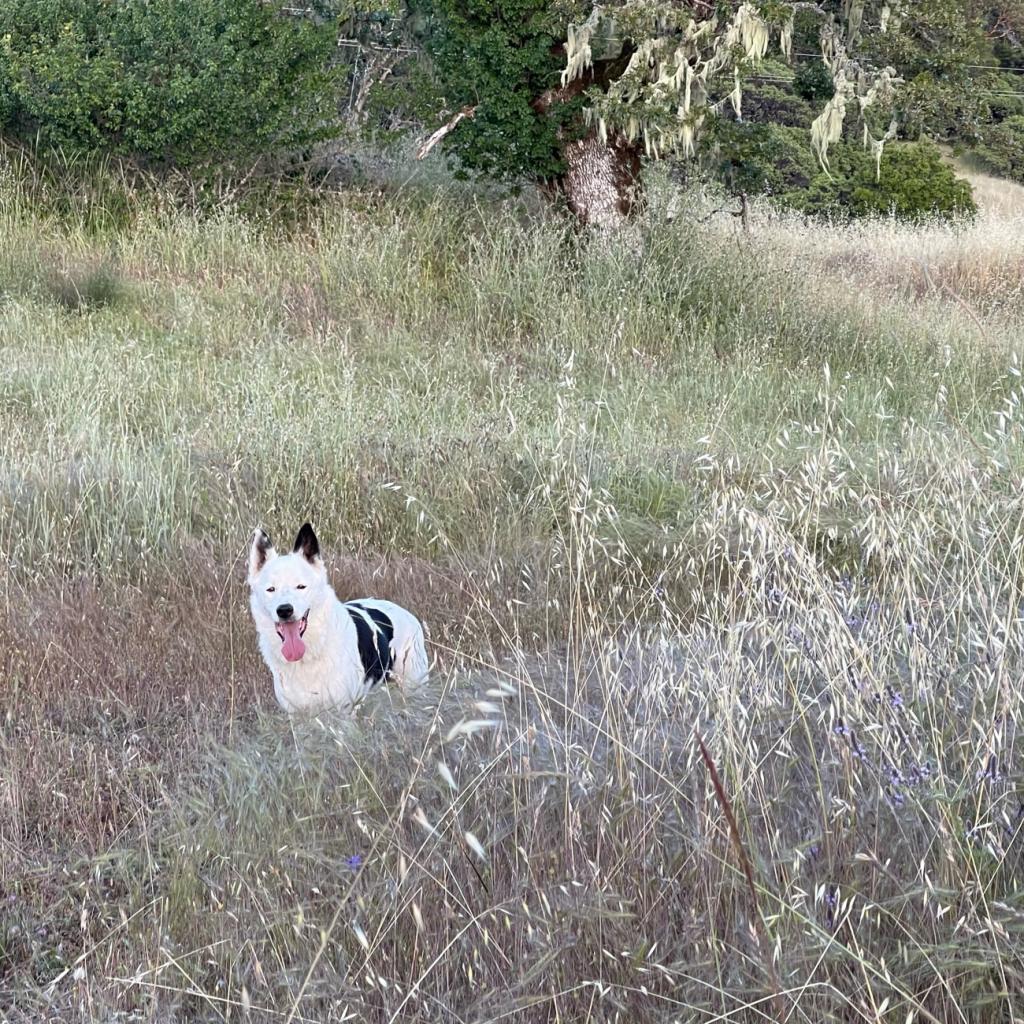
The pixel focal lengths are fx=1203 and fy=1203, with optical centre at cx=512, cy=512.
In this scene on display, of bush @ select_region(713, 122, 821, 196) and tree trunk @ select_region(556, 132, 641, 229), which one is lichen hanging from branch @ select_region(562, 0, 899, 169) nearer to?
bush @ select_region(713, 122, 821, 196)

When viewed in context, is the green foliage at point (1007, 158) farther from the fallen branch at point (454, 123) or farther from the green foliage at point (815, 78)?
the fallen branch at point (454, 123)

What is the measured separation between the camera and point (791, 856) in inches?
82.4

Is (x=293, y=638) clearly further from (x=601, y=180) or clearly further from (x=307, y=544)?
(x=601, y=180)

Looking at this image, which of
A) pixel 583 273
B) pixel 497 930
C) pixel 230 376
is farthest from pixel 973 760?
pixel 583 273

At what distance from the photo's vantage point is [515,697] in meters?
3.04

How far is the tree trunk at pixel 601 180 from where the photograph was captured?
10312 millimetres

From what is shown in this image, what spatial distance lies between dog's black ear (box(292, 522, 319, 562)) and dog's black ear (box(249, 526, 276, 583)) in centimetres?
8

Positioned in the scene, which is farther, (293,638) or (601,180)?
(601,180)

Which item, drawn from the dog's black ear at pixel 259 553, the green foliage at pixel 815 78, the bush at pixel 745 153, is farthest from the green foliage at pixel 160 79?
the dog's black ear at pixel 259 553

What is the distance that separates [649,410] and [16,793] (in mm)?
4440

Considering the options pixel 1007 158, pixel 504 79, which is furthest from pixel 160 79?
pixel 1007 158

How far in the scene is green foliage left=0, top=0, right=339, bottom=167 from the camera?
10312mm

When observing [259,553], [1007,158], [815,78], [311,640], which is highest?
[815,78]

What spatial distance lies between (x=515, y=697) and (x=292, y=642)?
0.64m
